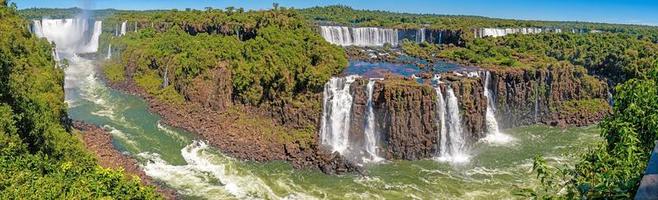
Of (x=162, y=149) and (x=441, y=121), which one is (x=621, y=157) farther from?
(x=162, y=149)

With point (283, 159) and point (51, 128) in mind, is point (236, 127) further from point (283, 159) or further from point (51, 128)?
point (51, 128)

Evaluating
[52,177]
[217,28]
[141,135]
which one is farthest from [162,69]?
[52,177]

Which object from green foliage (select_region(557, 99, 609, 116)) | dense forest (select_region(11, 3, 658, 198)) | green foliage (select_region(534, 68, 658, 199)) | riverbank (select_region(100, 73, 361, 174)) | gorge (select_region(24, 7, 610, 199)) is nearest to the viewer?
green foliage (select_region(534, 68, 658, 199))

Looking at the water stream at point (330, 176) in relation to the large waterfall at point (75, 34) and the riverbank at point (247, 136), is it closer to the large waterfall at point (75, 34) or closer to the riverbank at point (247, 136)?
the riverbank at point (247, 136)

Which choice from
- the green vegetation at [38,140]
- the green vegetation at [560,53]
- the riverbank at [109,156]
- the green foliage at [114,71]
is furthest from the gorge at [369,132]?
the green foliage at [114,71]

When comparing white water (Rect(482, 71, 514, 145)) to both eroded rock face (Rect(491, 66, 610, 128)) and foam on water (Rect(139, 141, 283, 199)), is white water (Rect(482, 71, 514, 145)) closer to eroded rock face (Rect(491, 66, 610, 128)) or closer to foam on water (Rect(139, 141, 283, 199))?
eroded rock face (Rect(491, 66, 610, 128))

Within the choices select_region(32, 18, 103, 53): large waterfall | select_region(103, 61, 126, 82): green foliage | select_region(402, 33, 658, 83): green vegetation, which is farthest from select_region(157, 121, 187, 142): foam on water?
select_region(32, 18, 103, 53): large waterfall
